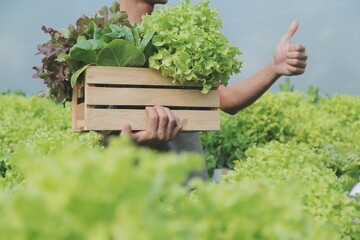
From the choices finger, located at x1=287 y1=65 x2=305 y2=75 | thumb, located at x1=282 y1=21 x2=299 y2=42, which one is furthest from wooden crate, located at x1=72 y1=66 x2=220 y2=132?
thumb, located at x1=282 y1=21 x2=299 y2=42

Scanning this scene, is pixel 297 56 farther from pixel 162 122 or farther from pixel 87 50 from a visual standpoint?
pixel 87 50

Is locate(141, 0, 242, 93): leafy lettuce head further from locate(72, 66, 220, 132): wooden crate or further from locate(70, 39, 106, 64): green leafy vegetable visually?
locate(70, 39, 106, 64): green leafy vegetable

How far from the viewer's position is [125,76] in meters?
3.12

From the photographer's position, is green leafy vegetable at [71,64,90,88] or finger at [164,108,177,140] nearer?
green leafy vegetable at [71,64,90,88]

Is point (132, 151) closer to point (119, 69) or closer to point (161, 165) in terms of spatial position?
point (161, 165)

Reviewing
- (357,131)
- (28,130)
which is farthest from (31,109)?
(357,131)

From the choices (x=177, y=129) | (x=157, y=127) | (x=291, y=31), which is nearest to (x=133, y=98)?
(x=157, y=127)

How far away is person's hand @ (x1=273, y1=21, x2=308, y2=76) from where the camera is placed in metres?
3.50

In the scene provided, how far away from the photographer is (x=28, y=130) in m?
4.95

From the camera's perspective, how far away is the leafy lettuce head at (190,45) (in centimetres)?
308

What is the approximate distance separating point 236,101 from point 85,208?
334 cm

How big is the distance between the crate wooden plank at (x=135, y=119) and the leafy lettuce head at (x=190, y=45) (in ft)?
0.66

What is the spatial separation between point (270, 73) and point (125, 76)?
1.23m

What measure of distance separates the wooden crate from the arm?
0.60 meters
